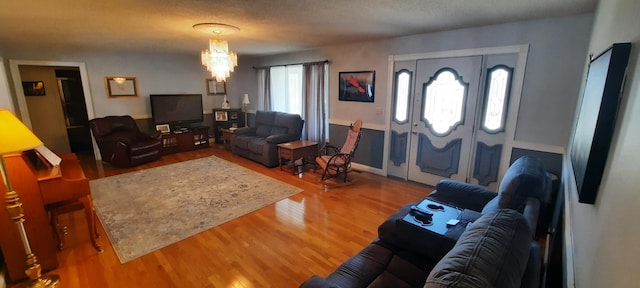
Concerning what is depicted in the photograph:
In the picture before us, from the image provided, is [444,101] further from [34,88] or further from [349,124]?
[34,88]

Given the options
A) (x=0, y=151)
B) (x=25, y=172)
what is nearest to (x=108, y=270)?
(x=25, y=172)

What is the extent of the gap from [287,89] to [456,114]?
360 cm

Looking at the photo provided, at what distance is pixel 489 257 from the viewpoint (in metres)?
0.94

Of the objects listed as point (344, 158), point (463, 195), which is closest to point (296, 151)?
point (344, 158)

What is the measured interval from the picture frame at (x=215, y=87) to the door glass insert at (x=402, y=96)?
15.5 feet

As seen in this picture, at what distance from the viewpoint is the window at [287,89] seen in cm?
582

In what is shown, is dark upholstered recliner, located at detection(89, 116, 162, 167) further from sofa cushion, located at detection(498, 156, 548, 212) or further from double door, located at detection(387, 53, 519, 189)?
sofa cushion, located at detection(498, 156, 548, 212)

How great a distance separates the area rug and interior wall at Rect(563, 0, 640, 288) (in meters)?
3.01

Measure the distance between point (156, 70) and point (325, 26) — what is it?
14.9 feet

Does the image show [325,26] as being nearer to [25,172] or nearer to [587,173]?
[587,173]

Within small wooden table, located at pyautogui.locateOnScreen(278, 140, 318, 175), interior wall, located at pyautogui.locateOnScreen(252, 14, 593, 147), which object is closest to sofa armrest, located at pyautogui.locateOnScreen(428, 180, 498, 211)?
interior wall, located at pyautogui.locateOnScreen(252, 14, 593, 147)

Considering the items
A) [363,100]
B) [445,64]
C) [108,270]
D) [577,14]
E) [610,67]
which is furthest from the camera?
[363,100]

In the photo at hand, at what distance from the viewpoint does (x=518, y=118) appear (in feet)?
10.6

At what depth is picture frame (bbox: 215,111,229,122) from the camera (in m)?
6.80
